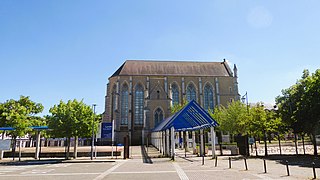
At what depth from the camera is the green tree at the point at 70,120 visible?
22.2m

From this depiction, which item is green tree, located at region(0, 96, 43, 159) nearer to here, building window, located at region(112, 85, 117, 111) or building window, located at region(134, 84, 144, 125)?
building window, located at region(112, 85, 117, 111)

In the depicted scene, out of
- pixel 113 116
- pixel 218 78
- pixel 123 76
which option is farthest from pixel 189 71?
pixel 113 116

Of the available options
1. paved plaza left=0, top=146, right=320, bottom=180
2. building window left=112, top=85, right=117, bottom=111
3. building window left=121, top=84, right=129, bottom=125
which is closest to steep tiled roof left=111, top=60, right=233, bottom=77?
building window left=112, top=85, right=117, bottom=111

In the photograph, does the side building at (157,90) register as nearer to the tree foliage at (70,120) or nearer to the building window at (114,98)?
the building window at (114,98)

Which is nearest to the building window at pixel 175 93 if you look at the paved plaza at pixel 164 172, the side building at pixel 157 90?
the side building at pixel 157 90

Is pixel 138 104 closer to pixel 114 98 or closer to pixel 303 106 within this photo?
pixel 114 98

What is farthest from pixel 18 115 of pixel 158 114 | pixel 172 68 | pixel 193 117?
pixel 172 68

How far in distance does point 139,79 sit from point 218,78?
20607 mm

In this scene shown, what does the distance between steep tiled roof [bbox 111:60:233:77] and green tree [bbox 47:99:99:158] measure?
36.0 metres

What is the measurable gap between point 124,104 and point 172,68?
1702cm

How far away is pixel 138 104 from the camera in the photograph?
186 ft

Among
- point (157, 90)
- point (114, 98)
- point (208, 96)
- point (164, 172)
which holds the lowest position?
point (164, 172)

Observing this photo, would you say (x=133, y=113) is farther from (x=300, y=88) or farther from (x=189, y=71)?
(x=300, y=88)

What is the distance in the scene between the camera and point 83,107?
76.8 ft
